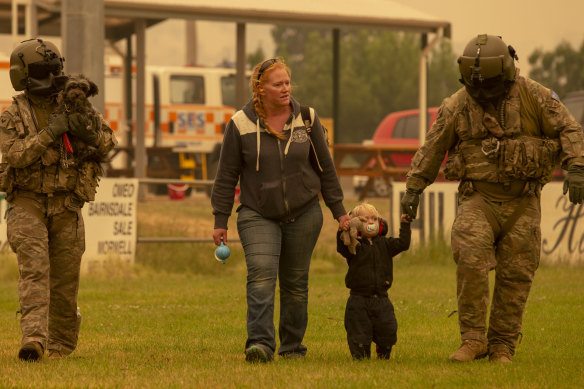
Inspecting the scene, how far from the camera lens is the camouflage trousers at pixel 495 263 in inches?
287

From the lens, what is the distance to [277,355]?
25.6 ft

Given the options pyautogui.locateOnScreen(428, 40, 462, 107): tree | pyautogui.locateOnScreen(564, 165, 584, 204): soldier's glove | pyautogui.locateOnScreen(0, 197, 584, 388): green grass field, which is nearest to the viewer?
pyautogui.locateOnScreen(0, 197, 584, 388): green grass field

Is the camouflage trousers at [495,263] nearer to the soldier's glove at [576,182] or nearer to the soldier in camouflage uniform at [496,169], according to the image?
the soldier in camouflage uniform at [496,169]

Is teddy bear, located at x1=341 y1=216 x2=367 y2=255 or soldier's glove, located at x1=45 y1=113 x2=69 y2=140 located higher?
soldier's glove, located at x1=45 y1=113 x2=69 y2=140

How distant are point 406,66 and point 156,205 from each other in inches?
2406

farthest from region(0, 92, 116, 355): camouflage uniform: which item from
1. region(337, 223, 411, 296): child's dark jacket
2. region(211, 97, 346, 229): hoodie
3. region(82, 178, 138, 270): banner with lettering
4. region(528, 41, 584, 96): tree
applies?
region(528, 41, 584, 96): tree

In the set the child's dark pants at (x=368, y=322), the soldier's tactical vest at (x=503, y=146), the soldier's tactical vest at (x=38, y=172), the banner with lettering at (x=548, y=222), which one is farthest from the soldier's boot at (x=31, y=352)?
the banner with lettering at (x=548, y=222)

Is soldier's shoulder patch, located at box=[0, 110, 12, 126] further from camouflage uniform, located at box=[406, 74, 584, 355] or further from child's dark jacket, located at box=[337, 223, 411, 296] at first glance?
camouflage uniform, located at box=[406, 74, 584, 355]

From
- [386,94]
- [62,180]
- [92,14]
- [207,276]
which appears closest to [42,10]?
[92,14]

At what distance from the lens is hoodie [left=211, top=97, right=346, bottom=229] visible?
7.36 metres

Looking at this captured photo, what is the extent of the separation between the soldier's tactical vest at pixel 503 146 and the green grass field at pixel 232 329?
47.1 inches

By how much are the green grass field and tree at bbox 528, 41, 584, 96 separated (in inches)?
2009

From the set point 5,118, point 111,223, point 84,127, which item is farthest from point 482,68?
point 111,223

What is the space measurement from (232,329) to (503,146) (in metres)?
3.48
